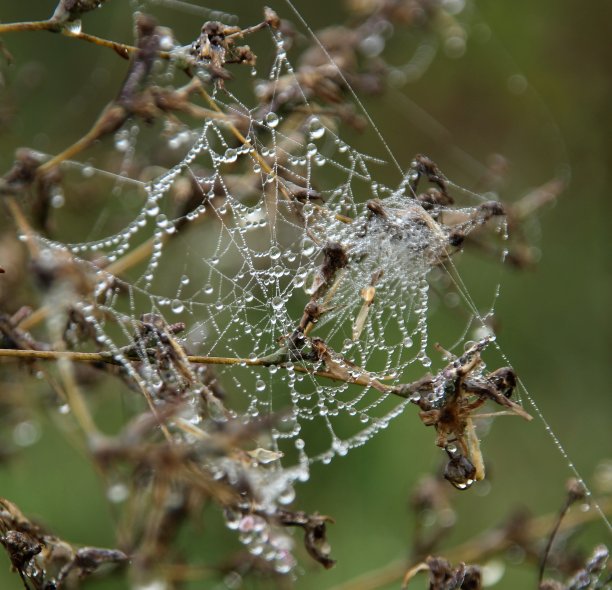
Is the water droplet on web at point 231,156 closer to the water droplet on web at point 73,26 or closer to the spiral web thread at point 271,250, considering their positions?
the spiral web thread at point 271,250

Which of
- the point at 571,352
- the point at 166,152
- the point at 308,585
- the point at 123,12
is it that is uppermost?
the point at 123,12

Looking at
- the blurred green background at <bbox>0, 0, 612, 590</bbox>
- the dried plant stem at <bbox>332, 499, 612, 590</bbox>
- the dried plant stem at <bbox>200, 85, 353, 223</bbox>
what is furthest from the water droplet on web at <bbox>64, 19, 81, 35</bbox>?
the blurred green background at <bbox>0, 0, 612, 590</bbox>

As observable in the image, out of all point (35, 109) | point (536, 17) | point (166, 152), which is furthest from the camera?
point (536, 17)

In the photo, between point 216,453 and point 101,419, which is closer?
point 216,453

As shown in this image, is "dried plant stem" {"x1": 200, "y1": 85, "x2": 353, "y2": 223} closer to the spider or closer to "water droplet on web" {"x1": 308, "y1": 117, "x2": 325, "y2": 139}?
"water droplet on web" {"x1": 308, "y1": 117, "x2": 325, "y2": 139}

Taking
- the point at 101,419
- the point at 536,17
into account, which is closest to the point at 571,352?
the point at 536,17

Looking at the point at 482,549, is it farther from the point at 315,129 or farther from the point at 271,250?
the point at 315,129

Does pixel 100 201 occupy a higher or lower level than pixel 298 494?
higher

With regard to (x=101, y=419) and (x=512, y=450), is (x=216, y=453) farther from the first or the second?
(x=512, y=450)
